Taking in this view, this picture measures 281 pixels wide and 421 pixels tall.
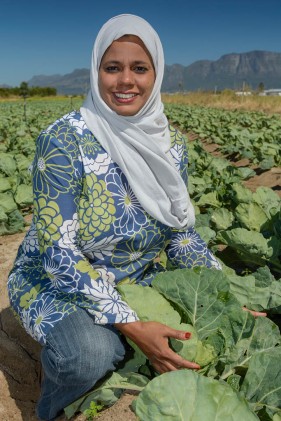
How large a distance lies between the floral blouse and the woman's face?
164 mm

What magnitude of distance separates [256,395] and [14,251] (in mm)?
2422

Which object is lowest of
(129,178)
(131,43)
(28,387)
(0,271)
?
(28,387)

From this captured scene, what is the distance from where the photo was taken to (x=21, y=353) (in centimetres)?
241

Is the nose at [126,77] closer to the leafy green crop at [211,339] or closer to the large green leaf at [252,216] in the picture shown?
the leafy green crop at [211,339]

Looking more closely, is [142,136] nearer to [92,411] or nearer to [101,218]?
[101,218]

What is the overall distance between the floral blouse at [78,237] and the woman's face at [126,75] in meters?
0.16

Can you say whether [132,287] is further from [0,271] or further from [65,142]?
[0,271]

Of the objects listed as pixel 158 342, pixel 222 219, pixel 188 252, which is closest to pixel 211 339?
pixel 158 342

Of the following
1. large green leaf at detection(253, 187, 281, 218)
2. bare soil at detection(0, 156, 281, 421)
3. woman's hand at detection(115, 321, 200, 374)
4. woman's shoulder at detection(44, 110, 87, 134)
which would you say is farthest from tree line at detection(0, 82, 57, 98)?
woman's hand at detection(115, 321, 200, 374)

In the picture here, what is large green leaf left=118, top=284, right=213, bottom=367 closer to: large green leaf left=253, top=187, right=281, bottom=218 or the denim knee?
the denim knee

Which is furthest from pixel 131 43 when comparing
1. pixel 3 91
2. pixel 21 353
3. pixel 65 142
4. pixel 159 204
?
pixel 3 91

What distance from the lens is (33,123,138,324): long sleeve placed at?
5.78 ft

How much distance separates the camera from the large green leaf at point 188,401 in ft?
4.29

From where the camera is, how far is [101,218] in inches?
74.7
